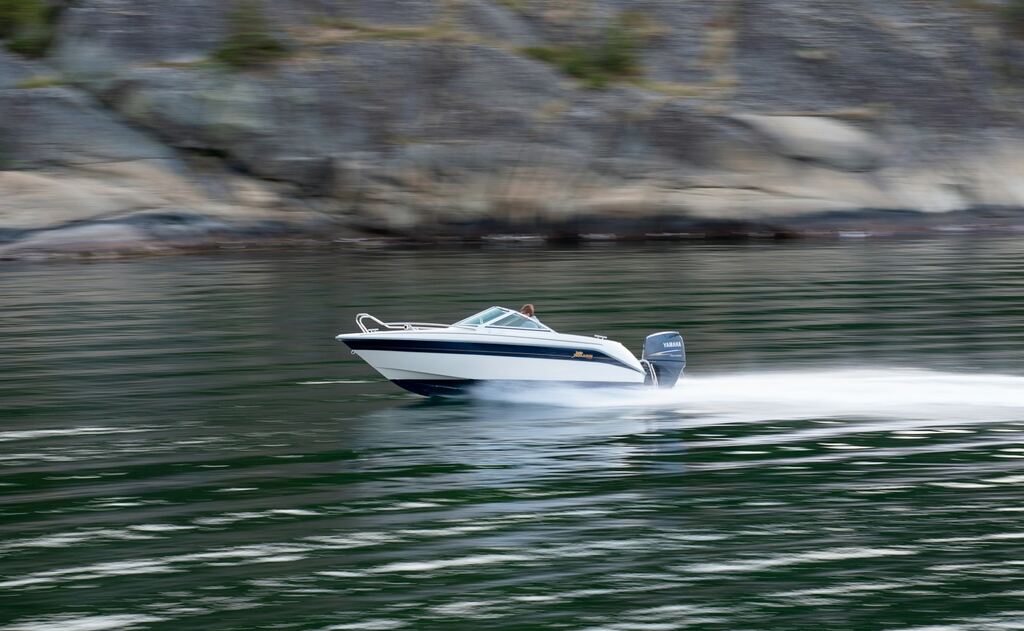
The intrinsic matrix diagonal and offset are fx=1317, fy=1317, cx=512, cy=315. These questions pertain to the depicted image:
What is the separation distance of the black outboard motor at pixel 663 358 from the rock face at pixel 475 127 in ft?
146

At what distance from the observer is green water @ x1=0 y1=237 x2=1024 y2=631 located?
11180 millimetres

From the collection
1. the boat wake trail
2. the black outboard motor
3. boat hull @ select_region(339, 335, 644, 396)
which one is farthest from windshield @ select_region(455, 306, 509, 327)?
the black outboard motor

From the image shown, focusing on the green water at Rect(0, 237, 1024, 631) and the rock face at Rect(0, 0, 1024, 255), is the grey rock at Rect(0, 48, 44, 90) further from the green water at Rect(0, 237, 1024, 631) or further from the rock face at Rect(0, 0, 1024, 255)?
the green water at Rect(0, 237, 1024, 631)

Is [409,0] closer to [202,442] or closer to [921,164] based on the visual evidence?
[921,164]

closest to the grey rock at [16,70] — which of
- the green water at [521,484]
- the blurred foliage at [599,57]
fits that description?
the blurred foliage at [599,57]

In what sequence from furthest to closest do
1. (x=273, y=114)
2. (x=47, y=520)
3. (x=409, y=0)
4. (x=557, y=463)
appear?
(x=409, y=0), (x=273, y=114), (x=557, y=463), (x=47, y=520)

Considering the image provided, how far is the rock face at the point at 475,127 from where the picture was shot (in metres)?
65.7

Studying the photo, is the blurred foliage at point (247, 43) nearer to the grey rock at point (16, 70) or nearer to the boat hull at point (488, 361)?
the grey rock at point (16, 70)

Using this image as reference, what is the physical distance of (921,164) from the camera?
69.6m

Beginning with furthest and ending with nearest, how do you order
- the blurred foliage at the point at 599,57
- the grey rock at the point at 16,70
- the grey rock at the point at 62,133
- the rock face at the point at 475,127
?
1. the blurred foliage at the point at 599,57
2. the grey rock at the point at 16,70
3. the rock face at the point at 475,127
4. the grey rock at the point at 62,133

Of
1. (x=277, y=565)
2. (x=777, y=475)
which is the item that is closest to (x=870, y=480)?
(x=777, y=475)

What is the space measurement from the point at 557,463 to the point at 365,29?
59053 millimetres

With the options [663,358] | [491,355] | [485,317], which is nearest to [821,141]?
[663,358]

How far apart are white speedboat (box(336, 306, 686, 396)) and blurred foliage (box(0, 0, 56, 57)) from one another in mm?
55131
